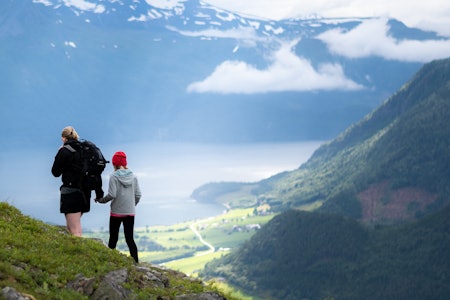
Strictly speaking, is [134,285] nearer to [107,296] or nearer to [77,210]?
[107,296]

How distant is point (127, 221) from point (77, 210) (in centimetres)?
183

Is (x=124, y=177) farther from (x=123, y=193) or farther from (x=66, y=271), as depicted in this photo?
(x=66, y=271)

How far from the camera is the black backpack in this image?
80.0 feet

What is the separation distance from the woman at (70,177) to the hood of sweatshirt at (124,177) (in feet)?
3.83

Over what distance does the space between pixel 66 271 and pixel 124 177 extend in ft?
14.9

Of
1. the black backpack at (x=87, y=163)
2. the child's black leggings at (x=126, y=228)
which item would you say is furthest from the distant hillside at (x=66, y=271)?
the black backpack at (x=87, y=163)

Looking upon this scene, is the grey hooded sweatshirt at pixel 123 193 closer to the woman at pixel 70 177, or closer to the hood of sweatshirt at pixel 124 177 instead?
the hood of sweatshirt at pixel 124 177

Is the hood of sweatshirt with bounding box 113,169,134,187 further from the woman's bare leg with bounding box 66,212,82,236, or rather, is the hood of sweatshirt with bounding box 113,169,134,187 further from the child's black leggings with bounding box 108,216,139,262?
the woman's bare leg with bounding box 66,212,82,236

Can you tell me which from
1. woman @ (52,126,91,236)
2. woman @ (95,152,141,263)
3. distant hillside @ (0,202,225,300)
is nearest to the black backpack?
woman @ (52,126,91,236)

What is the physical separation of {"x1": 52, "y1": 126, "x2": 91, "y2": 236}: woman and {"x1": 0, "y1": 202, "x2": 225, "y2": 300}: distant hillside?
1096mm

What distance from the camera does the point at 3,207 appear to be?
26.0 meters

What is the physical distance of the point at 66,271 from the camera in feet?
70.6

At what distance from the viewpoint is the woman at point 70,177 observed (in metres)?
24.2

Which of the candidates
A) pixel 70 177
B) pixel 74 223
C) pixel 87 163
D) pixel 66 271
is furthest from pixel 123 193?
pixel 66 271
